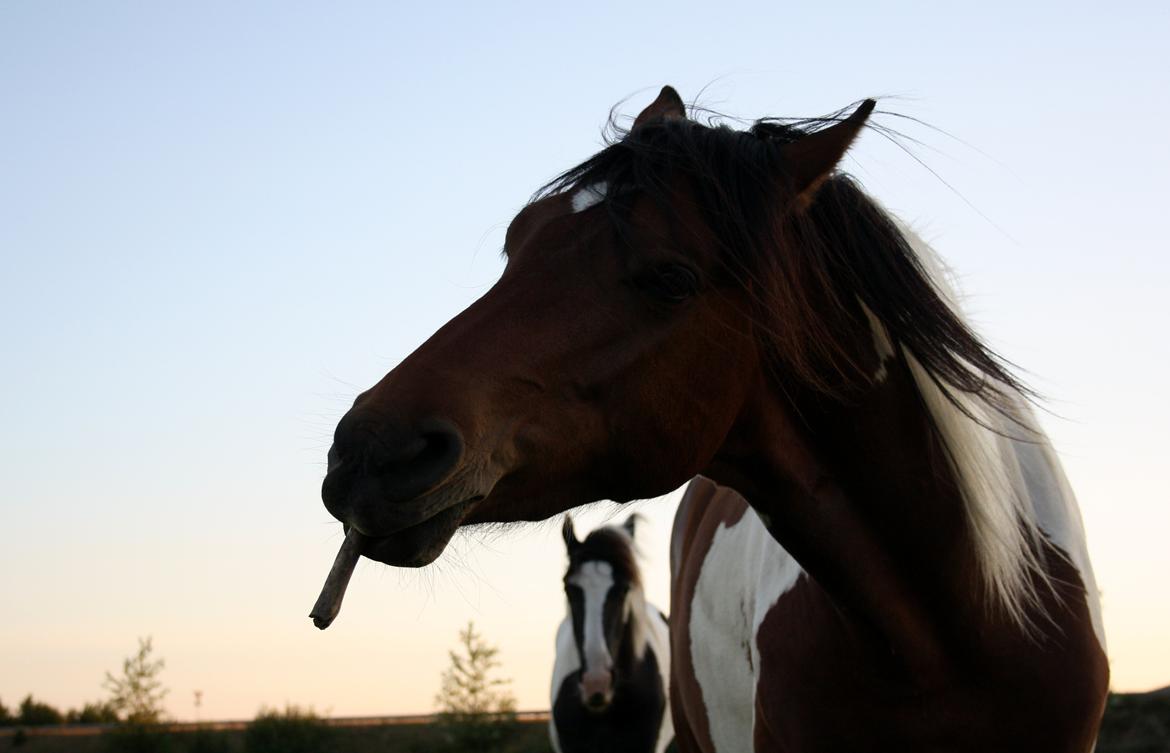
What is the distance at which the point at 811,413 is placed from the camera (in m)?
2.96

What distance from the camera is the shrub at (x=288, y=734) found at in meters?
21.0

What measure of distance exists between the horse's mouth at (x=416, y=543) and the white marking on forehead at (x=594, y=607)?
8.69 meters

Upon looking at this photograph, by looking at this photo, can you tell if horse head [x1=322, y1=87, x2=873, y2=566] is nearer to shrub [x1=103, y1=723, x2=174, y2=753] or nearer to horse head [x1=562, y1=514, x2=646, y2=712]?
horse head [x1=562, y1=514, x2=646, y2=712]

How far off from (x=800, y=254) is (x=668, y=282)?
1.41 ft

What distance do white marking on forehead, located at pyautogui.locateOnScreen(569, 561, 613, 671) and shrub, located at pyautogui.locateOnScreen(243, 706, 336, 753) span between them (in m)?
11.4

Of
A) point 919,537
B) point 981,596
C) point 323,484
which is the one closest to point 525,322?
point 323,484

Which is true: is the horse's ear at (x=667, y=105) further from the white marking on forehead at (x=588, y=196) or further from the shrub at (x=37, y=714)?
the shrub at (x=37, y=714)

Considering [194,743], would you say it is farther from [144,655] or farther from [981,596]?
[981,596]

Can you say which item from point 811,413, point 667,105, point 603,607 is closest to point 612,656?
point 603,607

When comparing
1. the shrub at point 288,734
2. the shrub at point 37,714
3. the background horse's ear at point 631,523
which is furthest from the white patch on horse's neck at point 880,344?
the shrub at point 37,714

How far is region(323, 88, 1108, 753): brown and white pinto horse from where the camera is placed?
8.69ft

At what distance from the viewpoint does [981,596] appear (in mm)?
2947

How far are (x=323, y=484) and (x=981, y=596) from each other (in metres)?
1.71

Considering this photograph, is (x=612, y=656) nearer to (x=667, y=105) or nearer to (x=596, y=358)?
(x=667, y=105)
